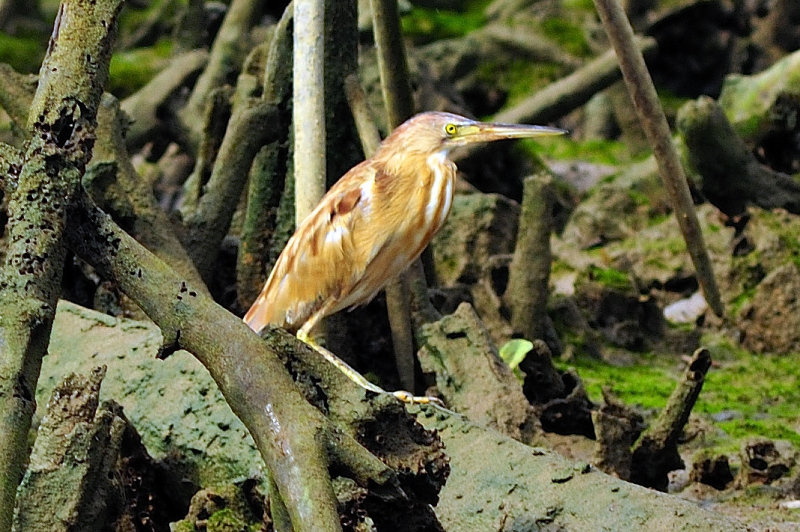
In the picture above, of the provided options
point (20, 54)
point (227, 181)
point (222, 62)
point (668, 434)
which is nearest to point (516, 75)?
point (222, 62)

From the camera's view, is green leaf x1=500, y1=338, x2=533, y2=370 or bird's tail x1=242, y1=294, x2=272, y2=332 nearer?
bird's tail x1=242, y1=294, x2=272, y2=332

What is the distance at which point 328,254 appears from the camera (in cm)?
468

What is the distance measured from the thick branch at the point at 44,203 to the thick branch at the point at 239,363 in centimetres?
12

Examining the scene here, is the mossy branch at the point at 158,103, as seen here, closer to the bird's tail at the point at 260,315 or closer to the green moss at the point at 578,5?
the bird's tail at the point at 260,315

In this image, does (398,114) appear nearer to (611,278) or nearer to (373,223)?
(373,223)

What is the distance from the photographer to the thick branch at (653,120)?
4.52 metres

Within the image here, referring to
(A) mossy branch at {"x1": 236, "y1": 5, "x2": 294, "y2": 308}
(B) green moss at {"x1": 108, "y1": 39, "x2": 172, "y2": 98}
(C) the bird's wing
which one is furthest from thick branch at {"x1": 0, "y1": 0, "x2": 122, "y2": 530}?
(B) green moss at {"x1": 108, "y1": 39, "x2": 172, "y2": 98}

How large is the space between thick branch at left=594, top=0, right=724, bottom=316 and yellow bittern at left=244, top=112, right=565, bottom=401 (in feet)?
1.49

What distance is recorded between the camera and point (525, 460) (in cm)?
363

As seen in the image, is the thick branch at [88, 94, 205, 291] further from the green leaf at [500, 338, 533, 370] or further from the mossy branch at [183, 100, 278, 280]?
the green leaf at [500, 338, 533, 370]

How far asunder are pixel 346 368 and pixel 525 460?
76 cm

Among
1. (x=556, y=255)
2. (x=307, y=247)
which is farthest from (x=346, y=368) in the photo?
(x=556, y=255)

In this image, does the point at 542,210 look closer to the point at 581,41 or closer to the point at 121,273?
the point at 121,273

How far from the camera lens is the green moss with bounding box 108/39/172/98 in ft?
30.2
